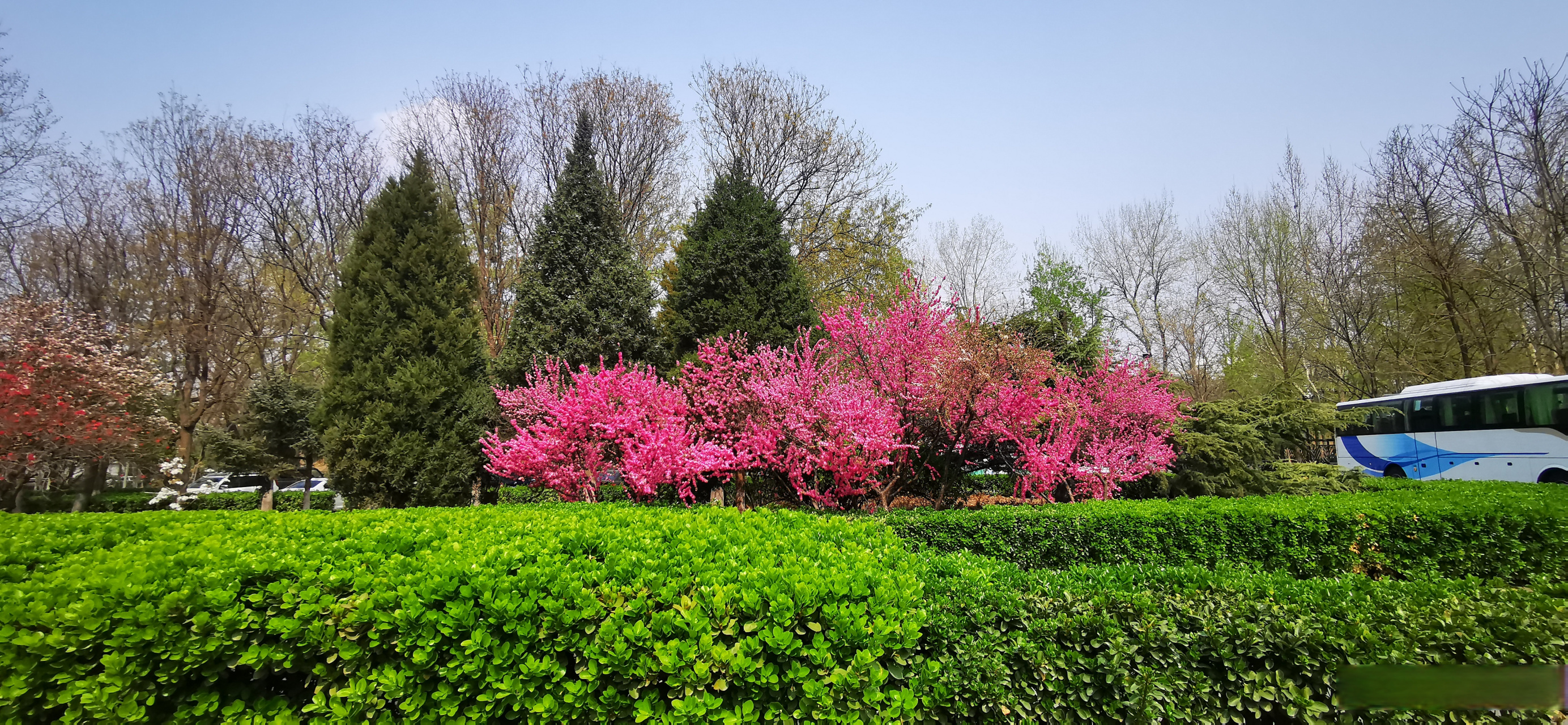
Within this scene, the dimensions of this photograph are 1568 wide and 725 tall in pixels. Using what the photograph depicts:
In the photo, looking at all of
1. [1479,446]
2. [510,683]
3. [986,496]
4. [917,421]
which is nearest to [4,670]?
[510,683]

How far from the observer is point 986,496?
10.1 m

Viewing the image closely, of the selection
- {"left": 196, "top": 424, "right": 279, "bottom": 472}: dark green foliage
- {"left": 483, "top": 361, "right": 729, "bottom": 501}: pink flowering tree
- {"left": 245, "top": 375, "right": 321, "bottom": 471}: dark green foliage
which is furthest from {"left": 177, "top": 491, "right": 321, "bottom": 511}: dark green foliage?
{"left": 483, "top": 361, "right": 729, "bottom": 501}: pink flowering tree

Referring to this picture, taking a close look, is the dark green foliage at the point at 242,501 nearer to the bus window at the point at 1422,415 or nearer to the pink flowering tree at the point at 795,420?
the pink flowering tree at the point at 795,420

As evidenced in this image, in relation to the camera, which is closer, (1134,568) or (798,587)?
(798,587)

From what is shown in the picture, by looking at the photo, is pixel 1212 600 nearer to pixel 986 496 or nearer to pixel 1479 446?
pixel 986 496

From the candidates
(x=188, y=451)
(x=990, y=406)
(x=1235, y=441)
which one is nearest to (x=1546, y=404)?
(x=1235, y=441)

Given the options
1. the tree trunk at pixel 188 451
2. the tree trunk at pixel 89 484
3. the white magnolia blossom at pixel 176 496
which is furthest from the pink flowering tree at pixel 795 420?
the tree trunk at pixel 188 451

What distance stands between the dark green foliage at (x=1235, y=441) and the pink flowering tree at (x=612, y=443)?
7.19 m

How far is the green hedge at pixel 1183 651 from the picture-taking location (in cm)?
261

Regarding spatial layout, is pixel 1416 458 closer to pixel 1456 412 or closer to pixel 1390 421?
pixel 1390 421

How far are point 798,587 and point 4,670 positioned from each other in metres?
3.43

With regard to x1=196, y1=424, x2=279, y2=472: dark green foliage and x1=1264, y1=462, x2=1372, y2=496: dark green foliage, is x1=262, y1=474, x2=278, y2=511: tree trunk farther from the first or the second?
x1=1264, y1=462, x2=1372, y2=496: dark green foliage

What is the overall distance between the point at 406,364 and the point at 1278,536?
42.8 feet

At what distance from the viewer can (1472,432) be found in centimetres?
A: 1488
